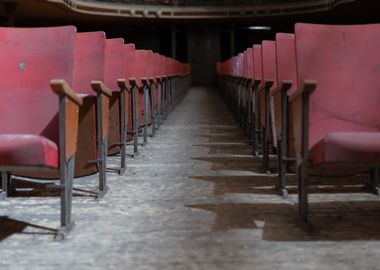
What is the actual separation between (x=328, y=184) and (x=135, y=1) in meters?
15.8

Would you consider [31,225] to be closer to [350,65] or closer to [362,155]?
[362,155]

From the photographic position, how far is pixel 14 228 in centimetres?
194

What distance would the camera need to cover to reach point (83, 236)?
1.83 metres

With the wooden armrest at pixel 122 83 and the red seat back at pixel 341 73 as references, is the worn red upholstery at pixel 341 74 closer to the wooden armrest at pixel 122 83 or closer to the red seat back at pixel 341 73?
the red seat back at pixel 341 73

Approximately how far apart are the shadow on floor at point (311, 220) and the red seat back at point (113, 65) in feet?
4.15

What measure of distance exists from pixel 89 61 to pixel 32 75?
2.06ft

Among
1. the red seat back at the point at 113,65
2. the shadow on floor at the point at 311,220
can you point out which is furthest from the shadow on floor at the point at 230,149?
the shadow on floor at the point at 311,220

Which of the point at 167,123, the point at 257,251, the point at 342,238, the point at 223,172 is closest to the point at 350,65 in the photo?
the point at 342,238

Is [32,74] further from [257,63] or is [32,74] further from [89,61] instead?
[257,63]

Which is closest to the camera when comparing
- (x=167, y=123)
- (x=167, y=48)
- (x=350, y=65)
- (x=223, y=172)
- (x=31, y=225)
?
(x=31, y=225)

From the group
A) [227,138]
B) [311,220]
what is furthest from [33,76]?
[227,138]

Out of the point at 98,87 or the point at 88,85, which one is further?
the point at 88,85

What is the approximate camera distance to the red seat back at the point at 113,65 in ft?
10.7

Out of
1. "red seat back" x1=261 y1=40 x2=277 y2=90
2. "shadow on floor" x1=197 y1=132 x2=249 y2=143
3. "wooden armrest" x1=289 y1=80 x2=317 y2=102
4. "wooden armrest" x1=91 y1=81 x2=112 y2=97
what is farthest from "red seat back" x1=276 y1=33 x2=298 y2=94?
"shadow on floor" x1=197 y1=132 x2=249 y2=143
